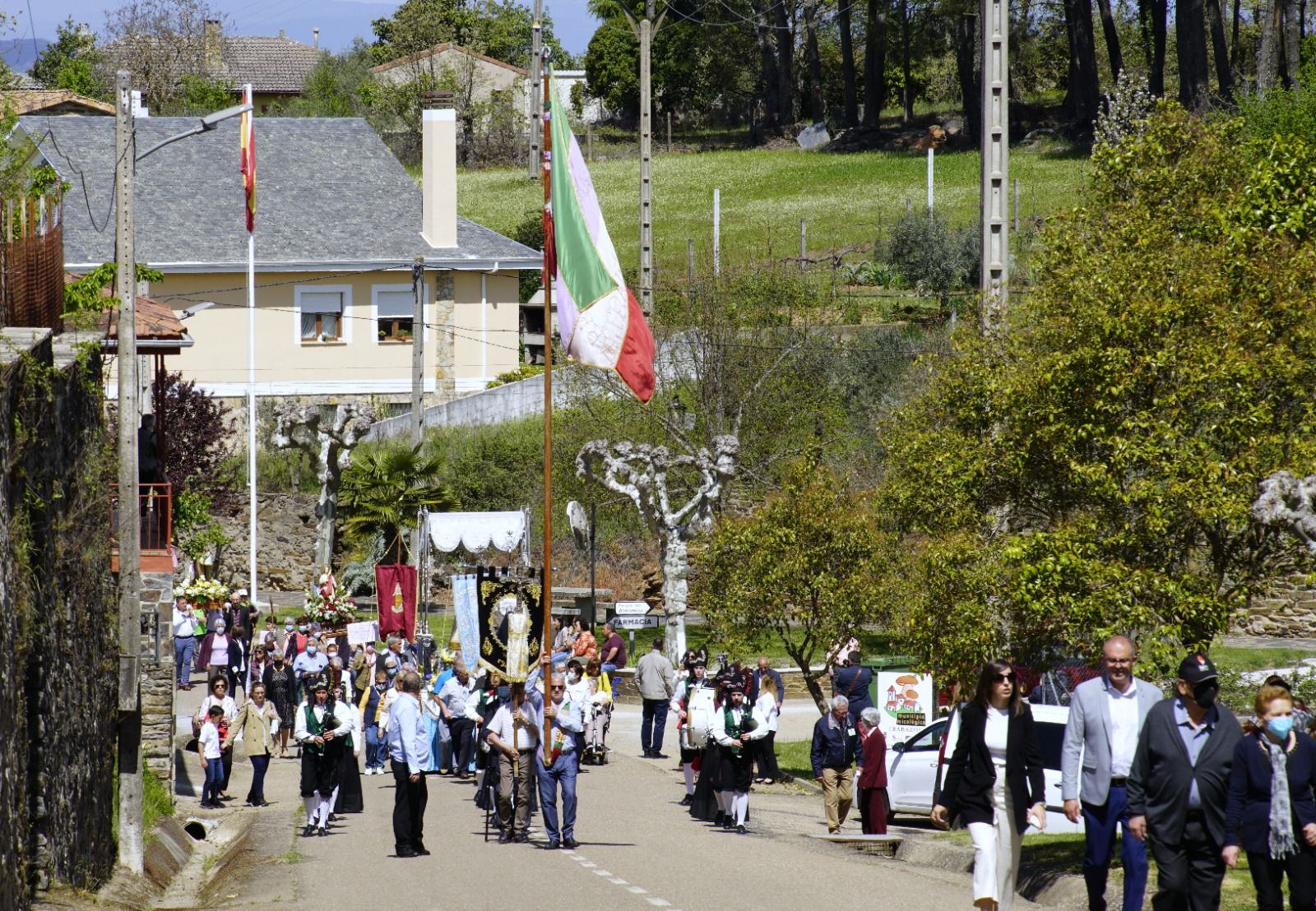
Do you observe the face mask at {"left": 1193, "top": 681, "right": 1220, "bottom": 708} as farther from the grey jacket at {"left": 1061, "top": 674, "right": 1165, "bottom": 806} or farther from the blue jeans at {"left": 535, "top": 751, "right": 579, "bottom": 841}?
the blue jeans at {"left": 535, "top": 751, "right": 579, "bottom": 841}

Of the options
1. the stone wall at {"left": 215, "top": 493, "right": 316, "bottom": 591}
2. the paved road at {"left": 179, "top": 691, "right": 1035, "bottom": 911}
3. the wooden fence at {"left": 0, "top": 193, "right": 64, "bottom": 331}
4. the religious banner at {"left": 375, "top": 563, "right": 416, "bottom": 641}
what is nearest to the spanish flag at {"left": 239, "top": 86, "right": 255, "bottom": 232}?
the religious banner at {"left": 375, "top": 563, "right": 416, "bottom": 641}

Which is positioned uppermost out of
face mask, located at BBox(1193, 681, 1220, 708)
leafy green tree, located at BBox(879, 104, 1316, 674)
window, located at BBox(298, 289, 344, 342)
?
window, located at BBox(298, 289, 344, 342)

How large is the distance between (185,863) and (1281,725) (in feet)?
37.5

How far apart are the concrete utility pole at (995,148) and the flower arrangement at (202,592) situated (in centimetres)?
1486

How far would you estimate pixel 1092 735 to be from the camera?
9.95 meters

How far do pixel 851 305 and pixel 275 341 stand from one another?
56.4 feet

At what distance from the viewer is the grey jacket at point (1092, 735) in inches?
390

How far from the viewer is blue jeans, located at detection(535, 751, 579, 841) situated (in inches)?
616

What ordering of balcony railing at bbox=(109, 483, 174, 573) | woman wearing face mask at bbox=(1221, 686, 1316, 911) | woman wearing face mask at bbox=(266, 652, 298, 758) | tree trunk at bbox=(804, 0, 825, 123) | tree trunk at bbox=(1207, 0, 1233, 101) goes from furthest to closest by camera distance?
tree trunk at bbox=(804, 0, 825, 123) → tree trunk at bbox=(1207, 0, 1233, 101) → woman wearing face mask at bbox=(266, 652, 298, 758) → balcony railing at bbox=(109, 483, 174, 573) → woman wearing face mask at bbox=(1221, 686, 1316, 911)

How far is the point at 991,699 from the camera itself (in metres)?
10.1

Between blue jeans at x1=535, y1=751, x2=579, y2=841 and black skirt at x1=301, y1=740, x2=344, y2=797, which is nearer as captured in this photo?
blue jeans at x1=535, y1=751, x2=579, y2=841

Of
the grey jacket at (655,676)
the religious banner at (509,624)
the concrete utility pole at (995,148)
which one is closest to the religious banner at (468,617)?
the religious banner at (509,624)

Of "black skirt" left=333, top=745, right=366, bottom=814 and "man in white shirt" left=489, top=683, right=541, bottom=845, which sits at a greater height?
"man in white shirt" left=489, top=683, right=541, bottom=845

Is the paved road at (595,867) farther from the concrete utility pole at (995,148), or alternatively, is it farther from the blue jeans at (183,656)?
the blue jeans at (183,656)
